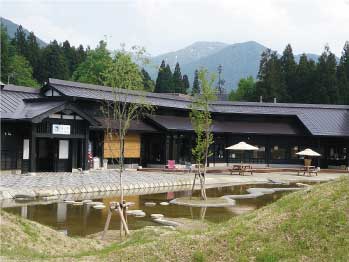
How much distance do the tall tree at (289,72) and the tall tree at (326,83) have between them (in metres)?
4.29

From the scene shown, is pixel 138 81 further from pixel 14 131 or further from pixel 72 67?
pixel 72 67

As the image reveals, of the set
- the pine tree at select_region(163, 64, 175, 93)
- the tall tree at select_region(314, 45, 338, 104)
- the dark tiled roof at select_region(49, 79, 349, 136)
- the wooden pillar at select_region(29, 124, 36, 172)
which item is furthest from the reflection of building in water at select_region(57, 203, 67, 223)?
the pine tree at select_region(163, 64, 175, 93)

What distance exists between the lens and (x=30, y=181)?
19500mm

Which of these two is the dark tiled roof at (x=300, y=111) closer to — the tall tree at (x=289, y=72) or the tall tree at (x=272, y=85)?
the tall tree at (x=272, y=85)

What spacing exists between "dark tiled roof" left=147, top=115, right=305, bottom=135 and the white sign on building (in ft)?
29.6

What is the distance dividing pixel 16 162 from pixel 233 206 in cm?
1214

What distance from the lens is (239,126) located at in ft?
124

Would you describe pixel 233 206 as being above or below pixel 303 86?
below

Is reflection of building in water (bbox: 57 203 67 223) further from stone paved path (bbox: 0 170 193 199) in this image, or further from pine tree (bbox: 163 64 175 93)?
pine tree (bbox: 163 64 175 93)

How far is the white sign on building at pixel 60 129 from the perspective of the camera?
2427 centimetres

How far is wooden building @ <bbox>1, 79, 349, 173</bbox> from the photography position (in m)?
23.6

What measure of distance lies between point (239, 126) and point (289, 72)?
30.3 metres

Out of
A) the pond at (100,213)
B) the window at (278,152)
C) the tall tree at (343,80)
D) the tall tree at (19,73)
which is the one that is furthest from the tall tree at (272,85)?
the pond at (100,213)

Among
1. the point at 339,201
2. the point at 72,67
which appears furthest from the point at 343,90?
the point at 339,201
